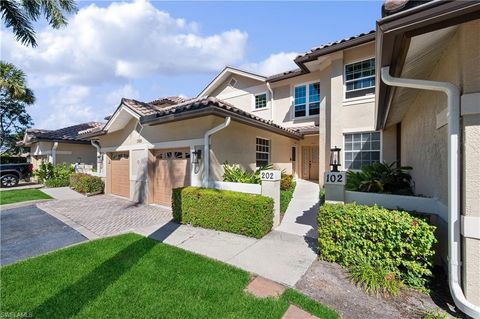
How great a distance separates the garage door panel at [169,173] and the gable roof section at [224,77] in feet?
27.6

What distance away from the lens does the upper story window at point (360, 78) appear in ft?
32.6

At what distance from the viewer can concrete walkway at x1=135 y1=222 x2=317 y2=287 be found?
4430 millimetres

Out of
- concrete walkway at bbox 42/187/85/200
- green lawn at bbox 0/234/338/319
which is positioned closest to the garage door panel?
green lawn at bbox 0/234/338/319

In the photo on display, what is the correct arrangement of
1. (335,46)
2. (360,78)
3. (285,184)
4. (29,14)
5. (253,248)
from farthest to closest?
(285,184), (360,78), (335,46), (29,14), (253,248)

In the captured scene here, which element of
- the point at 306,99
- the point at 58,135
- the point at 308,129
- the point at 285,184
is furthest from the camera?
the point at 58,135

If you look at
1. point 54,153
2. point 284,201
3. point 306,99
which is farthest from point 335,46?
point 54,153

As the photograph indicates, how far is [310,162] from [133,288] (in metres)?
14.5

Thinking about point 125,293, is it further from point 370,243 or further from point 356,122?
point 356,122

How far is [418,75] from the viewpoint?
4441 millimetres

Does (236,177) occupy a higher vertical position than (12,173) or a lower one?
higher

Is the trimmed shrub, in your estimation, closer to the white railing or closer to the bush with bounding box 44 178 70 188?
the white railing

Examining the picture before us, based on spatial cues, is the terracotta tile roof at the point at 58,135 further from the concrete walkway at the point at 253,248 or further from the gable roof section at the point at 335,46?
the gable roof section at the point at 335,46

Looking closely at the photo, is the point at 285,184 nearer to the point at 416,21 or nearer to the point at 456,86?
the point at 456,86

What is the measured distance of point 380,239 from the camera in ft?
13.5
